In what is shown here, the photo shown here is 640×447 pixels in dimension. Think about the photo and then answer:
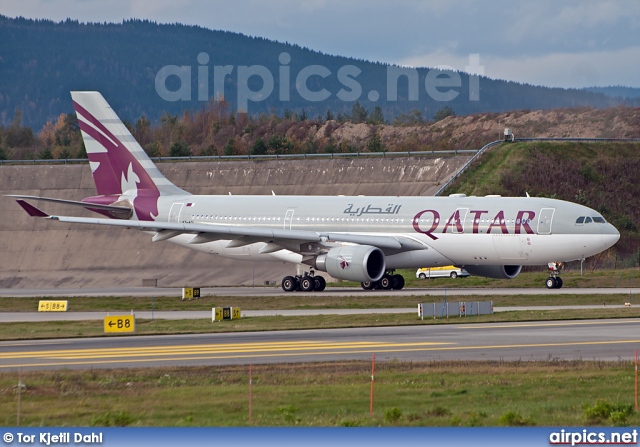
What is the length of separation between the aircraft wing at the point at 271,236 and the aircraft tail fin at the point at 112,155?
7450mm

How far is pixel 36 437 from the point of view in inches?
587

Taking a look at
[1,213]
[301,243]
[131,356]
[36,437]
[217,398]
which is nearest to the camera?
[36,437]

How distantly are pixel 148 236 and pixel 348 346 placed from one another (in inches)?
2095

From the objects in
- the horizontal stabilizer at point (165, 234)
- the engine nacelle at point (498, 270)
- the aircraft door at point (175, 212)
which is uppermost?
the aircraft door at point (175, 212)

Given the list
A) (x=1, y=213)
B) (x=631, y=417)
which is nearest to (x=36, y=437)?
(x=631, y=417)

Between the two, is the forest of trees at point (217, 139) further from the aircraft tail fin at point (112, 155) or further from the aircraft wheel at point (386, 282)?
the aircraft wheel at point (386, 282)

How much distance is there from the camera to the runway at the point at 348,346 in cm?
2670

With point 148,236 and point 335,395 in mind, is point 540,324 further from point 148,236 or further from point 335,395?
point 148,236

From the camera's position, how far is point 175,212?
61.2 m

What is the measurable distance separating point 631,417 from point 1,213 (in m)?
77.3

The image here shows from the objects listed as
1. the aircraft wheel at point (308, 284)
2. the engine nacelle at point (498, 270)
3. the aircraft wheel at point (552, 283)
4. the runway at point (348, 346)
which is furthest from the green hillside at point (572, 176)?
the runway at point (348, 346)

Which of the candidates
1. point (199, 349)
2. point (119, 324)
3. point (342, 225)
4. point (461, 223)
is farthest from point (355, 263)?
point (199, 349)

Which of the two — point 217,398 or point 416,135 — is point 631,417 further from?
point 416,135

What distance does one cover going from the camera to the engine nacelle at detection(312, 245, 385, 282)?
170ft
